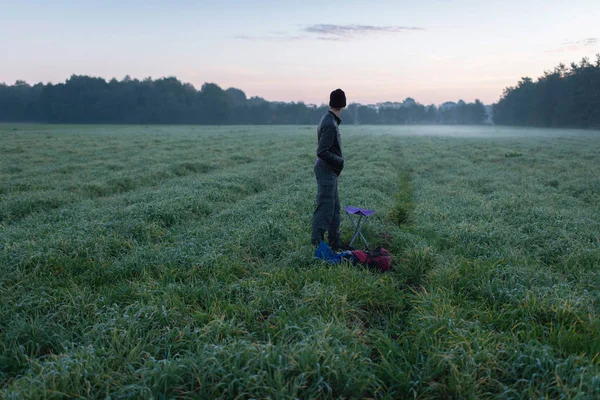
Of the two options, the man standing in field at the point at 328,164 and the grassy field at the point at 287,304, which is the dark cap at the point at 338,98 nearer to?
the man standing in field at the point at 328,164

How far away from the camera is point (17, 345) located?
360 cm

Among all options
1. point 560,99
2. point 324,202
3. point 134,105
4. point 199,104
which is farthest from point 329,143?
point 199,104

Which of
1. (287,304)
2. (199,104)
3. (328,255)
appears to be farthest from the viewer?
(199,104)

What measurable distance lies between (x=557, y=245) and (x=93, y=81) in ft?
377

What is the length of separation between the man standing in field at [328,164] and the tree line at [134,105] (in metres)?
99.6

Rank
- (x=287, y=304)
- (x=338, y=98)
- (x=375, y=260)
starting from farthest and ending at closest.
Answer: (x=338, y=98) → (x=375, y=260) → (x=287, y=304)

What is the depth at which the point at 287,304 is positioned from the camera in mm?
4391

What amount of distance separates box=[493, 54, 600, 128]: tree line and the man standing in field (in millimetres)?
81858

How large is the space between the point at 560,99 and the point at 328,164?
88.6 meters

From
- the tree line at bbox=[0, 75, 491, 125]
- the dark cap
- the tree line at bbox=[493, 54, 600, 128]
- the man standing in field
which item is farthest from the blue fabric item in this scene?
the tree line at bbox=[0, 75, 491, 125]

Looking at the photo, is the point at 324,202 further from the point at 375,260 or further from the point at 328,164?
the point at 375,260

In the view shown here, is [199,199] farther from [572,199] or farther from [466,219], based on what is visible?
[572,199]

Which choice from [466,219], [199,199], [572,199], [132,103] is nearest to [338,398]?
[466,219]

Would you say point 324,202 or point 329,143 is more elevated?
point 329,143
